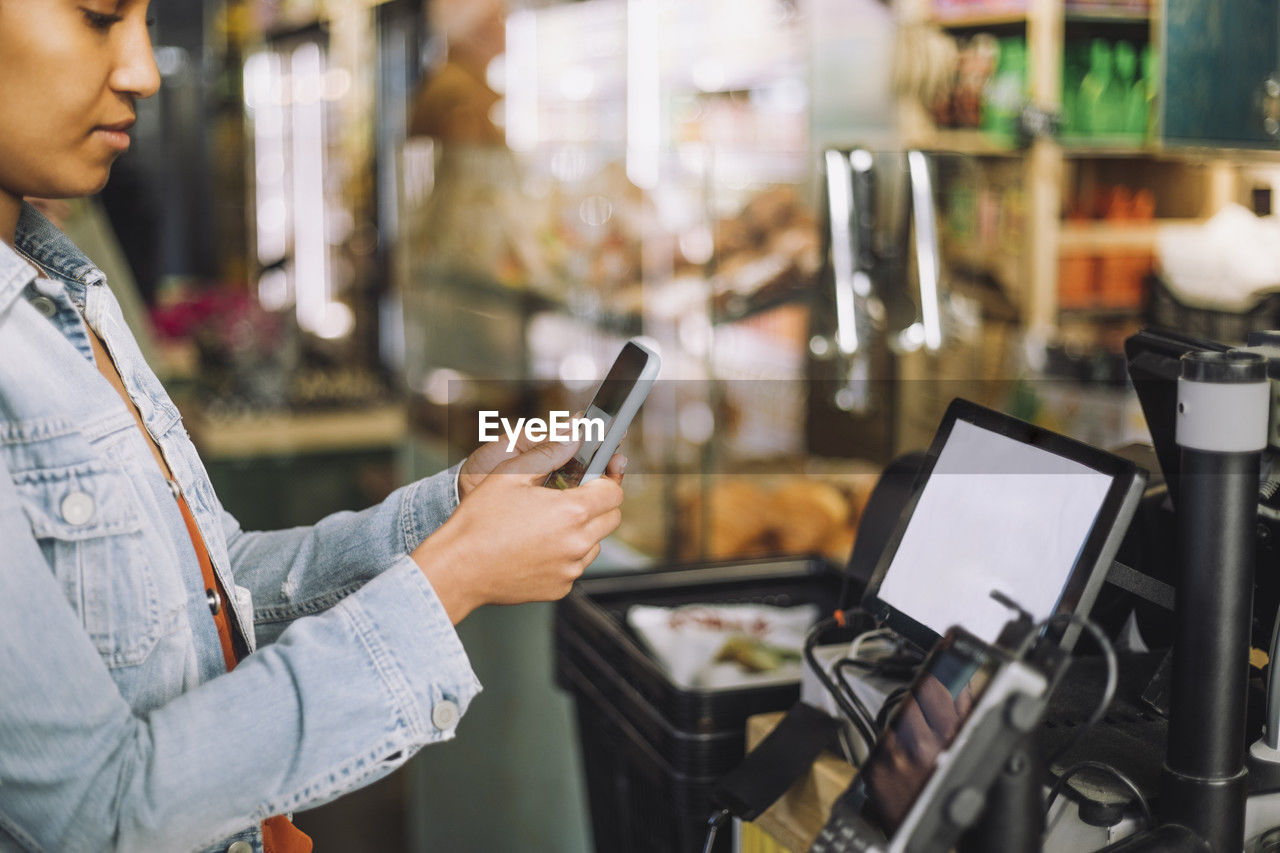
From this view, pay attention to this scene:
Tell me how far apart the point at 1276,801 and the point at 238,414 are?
4149mm

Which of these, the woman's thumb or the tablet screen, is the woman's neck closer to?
the woman's thumb

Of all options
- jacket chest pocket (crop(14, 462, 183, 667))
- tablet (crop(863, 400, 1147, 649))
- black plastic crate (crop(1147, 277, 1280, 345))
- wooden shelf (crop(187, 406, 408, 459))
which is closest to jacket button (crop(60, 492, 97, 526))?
jacket chest pocket (crop(14, 462, 183, 667))

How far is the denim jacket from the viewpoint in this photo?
0.81m

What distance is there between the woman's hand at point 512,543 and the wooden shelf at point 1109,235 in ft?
11.5

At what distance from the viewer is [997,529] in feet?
3.51

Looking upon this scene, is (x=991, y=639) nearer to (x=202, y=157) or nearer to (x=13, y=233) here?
(x=13, y=233)

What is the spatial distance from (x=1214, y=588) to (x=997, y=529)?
0.60 ft

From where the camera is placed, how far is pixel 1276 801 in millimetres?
1040

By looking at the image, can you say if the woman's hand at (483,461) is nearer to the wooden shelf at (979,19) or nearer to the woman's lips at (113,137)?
the woman's lips at (113,137)

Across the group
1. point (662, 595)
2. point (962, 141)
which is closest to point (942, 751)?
point (662, 595)

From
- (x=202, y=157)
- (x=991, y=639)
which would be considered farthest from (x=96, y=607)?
(x=202, y=157)

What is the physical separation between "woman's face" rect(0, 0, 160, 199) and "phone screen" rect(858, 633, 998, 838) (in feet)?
2.29

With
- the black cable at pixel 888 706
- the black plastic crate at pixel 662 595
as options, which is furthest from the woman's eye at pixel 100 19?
the black plastic crate at pixel 662 595

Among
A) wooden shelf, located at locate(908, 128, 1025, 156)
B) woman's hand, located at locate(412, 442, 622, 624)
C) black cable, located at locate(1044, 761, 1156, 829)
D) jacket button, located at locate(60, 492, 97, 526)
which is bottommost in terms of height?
black cable, located at locate(1044, 761, 1156, 829)
